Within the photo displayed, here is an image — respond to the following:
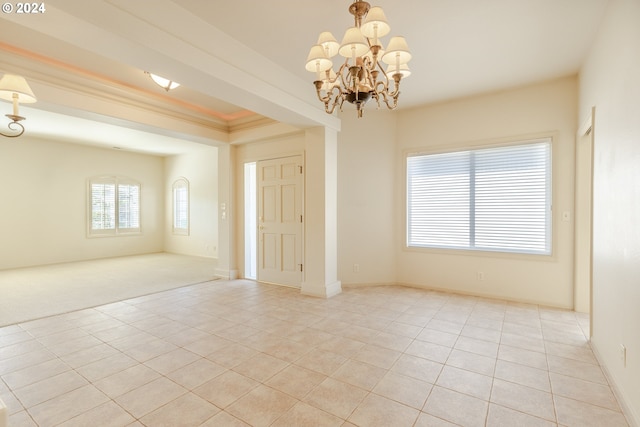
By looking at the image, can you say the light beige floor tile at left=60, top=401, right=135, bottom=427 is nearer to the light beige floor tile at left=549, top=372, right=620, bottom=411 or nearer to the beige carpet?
the beige carpet

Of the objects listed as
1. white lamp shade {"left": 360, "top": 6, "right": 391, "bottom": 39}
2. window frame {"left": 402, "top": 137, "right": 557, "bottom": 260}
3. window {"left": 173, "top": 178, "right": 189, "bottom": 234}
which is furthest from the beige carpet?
white lamp shade {"left": 360, "top": 6, "right": 391, "bottom": 39}

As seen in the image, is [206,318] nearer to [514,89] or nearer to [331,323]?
[331,323]

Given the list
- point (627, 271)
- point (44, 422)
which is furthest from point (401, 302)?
point (44, 422)

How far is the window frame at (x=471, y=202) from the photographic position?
388 cm

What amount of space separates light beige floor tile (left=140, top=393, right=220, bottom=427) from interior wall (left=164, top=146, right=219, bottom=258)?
20.3 ft

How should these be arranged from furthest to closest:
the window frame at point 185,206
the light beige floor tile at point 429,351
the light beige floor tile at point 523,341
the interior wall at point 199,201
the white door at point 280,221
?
the window frame at point 185,206 < the interior wall at point 199,201 < the white door at point 280,221 < the light beige floor tile at point 523,341 < the light beige floor tile at point 429,351

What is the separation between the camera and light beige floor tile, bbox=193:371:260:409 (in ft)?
6.61

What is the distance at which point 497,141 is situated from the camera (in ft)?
13.8

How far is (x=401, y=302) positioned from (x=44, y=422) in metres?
3.65

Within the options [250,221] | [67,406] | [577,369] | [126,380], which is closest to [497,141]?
[577,369]

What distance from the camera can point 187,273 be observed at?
601 cm

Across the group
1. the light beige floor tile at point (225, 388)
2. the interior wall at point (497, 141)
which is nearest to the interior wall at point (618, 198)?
the interior wall at point (497, 141)

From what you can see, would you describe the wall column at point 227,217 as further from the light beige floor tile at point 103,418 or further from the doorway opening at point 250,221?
the light beige floor tile at point 103,418

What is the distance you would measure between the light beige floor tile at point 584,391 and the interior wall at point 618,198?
9cm
